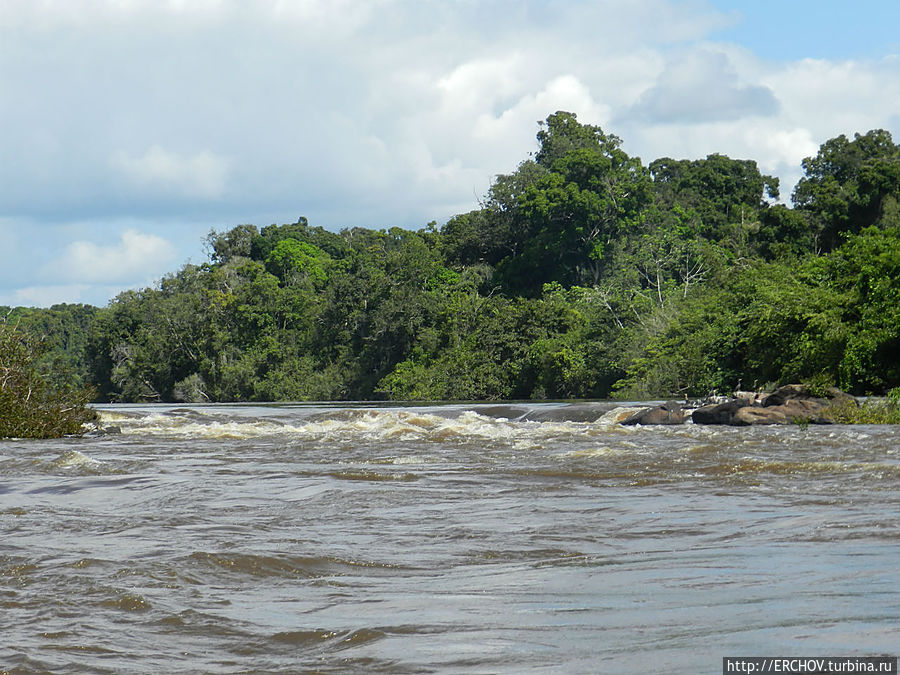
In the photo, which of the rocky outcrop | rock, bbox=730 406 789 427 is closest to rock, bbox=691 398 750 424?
the rocky outcrop

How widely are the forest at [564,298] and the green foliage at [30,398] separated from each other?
14.6 meters

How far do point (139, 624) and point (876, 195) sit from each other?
44407mm

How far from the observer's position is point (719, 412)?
74.1 feet

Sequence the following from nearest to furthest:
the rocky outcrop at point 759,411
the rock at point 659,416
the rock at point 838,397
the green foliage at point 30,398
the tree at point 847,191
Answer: the green foliage at point 30,398, the rocky outcrop at point 759,411, the rock at point 838,397, the rock at point 659,416, the tree at point 847,191

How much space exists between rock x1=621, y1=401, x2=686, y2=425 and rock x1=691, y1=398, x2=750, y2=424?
1.28ft

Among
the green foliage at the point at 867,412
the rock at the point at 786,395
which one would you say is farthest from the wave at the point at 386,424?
the green foliage at the point at 867,412

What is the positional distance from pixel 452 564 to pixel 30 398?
57.5 feet

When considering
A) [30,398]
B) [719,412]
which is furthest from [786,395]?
[30,398]

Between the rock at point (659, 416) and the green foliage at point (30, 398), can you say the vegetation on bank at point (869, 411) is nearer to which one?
the rock at point (659, 416)

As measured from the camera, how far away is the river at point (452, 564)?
433 cm

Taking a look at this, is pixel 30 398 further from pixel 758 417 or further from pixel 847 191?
pixel 847 191

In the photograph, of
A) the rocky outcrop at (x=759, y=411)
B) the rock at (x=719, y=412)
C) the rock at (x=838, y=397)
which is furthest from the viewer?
the rock at (x=838, y=397)

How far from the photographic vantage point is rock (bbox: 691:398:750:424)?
2234cm

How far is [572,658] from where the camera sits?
4074 mm
